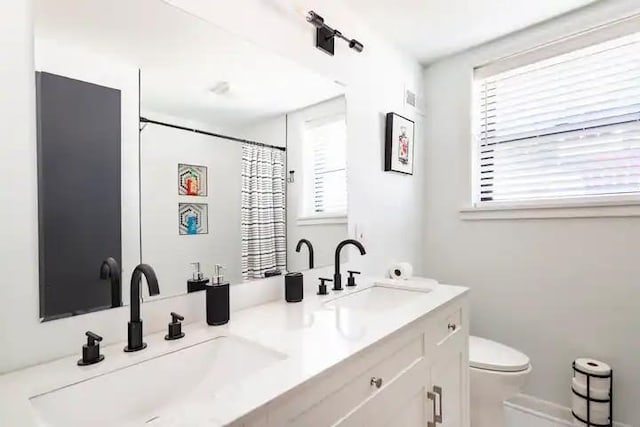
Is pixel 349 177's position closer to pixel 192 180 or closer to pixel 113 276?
pixel 192 180

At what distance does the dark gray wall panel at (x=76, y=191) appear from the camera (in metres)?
0.81

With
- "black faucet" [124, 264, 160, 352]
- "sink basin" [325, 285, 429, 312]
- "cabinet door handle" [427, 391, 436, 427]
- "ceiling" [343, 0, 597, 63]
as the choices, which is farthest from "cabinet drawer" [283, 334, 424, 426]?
"ceiling" [343, 0, 597, 63]

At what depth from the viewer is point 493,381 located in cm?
159

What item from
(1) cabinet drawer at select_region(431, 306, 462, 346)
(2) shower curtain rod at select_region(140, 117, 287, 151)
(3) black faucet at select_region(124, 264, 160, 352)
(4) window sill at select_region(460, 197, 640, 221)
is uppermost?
(2) shower curtain rod at select_region(140, 117, 287, 151)

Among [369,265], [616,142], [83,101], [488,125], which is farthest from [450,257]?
[83,101]

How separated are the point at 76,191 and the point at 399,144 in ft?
5.61

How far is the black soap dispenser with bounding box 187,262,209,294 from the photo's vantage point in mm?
1092

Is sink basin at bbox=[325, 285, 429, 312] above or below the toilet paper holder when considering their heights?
above

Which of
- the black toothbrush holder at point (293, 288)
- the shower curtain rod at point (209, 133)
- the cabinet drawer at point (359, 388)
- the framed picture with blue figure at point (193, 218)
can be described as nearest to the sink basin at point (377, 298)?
the black toothbrush holder at point (293, 288)

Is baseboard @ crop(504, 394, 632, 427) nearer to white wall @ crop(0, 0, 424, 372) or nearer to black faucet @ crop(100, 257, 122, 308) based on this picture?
white wall @ crop(0, 0, 424, 372)

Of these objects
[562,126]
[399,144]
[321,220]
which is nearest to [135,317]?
[321,220]

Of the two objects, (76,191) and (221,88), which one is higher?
(221,88)

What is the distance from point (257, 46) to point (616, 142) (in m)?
1.91

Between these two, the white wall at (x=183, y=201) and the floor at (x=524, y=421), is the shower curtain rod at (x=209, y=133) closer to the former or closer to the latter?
the white wall at (x=183, y=201)
